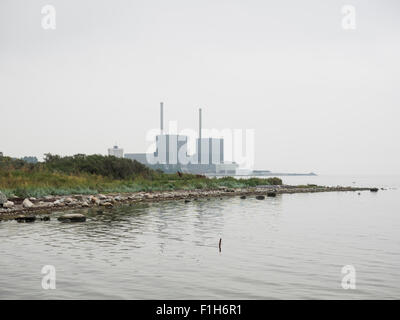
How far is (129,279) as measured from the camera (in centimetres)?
1241

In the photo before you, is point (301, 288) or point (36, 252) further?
point (36, 252)

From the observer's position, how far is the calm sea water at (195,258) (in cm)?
1142

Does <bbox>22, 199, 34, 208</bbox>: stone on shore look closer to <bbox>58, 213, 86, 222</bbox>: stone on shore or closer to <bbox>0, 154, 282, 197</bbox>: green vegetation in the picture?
<bbox>0, 154, 282, 197</bbox>: green vegetation

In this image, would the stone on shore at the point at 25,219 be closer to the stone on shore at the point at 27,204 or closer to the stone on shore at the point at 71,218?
the stone on shore at the point at 71,218

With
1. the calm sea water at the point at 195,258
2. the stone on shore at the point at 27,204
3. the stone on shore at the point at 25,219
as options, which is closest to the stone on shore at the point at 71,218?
the calm sea water at the point at 195,258

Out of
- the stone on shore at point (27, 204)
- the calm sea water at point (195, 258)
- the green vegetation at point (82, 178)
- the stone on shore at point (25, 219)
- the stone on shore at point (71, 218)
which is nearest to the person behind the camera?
the calm sea water at point (195, 258)

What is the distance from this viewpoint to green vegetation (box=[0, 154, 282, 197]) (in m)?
37.8

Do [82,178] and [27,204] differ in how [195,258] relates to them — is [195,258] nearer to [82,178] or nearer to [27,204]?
[27,204]

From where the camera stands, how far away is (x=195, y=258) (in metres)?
15.5

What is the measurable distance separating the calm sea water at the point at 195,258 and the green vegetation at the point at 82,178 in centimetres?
1212
